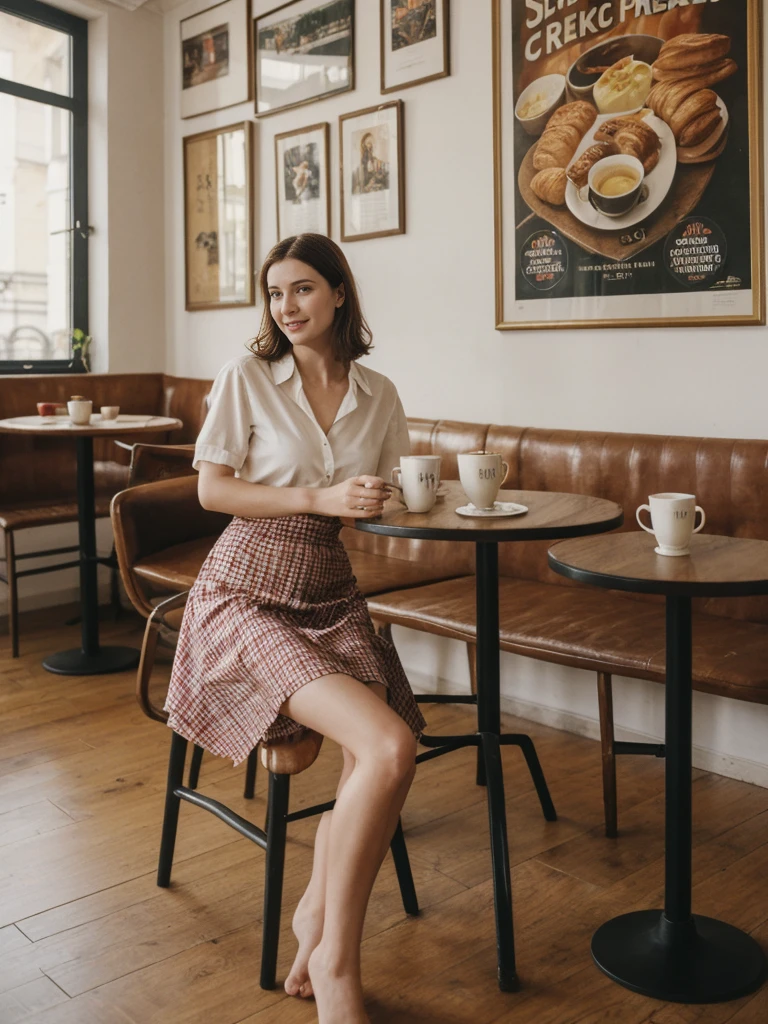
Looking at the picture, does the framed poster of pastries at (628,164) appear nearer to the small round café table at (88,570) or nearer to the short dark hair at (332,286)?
the short dark hair at (332,286)

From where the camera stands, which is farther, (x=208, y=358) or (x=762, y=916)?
(x=208, y=358)

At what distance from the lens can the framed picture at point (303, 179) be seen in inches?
157

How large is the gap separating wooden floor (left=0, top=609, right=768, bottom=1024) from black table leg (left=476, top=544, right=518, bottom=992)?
11cm

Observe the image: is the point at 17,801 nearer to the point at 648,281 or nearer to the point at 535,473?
the point at 535,473

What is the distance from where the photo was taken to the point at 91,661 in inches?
148

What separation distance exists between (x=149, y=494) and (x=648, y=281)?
1.65 metres

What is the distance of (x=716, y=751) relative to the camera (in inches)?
109

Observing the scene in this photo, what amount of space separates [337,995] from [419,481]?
89cm

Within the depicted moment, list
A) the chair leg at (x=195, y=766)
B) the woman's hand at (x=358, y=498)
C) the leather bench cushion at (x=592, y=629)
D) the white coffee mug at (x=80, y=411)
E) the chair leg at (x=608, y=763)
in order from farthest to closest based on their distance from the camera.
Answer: the white coffee mug at (x=80, y=411) → the chair leg at (x=195, y=766) → the chair leg at (x=608, y=763) → the leather bench cushion at (x=592, y=629) → the woman's hand at (x=358, y=498)

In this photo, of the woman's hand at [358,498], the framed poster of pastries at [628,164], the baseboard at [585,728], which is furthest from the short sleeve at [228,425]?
the baseboard at [585,728]

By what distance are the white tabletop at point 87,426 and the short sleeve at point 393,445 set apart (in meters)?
1.60

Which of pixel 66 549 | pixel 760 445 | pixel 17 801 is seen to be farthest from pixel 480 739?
pixel 66 549

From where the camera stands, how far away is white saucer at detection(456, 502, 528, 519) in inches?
75.7

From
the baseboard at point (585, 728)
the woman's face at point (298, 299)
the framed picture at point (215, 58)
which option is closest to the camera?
the woman's face at point (298, 299)
